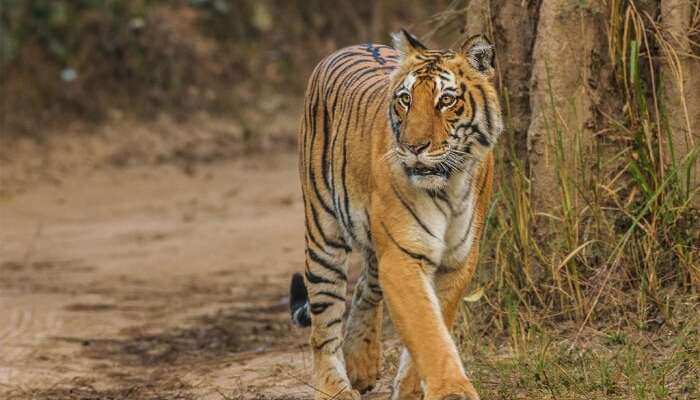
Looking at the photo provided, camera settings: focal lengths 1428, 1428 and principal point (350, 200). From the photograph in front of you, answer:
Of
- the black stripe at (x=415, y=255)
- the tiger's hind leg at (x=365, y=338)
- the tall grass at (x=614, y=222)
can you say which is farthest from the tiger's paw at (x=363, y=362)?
the black stripe at (x=415, y=255)

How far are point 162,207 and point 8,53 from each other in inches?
109

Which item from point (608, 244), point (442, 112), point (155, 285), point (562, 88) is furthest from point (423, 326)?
point (155, 285)

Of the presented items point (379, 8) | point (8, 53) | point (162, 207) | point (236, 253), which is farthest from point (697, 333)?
point (379, 8)

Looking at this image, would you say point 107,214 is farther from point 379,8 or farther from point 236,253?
point 379,8

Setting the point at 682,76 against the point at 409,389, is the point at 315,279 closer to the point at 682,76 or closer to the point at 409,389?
the point at 409,389

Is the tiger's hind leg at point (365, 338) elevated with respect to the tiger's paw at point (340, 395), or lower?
elevated

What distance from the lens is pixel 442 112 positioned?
4559mm

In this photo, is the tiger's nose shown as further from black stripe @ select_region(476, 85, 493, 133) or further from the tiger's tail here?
the tiger's tail

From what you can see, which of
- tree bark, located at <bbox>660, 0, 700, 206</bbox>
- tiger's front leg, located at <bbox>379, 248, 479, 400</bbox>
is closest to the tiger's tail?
tiger's front leg, located at <bbox>379, 248, 479, 400</bbox>

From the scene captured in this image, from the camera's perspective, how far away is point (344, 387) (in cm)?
534

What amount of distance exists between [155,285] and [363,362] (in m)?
3.23

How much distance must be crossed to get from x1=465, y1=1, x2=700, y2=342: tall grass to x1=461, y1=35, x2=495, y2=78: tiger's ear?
114 cm

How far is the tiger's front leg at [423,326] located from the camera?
14.5 feet

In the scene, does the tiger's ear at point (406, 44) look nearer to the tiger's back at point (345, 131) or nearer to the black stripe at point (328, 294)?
the tiger's back at point (345, 131)
